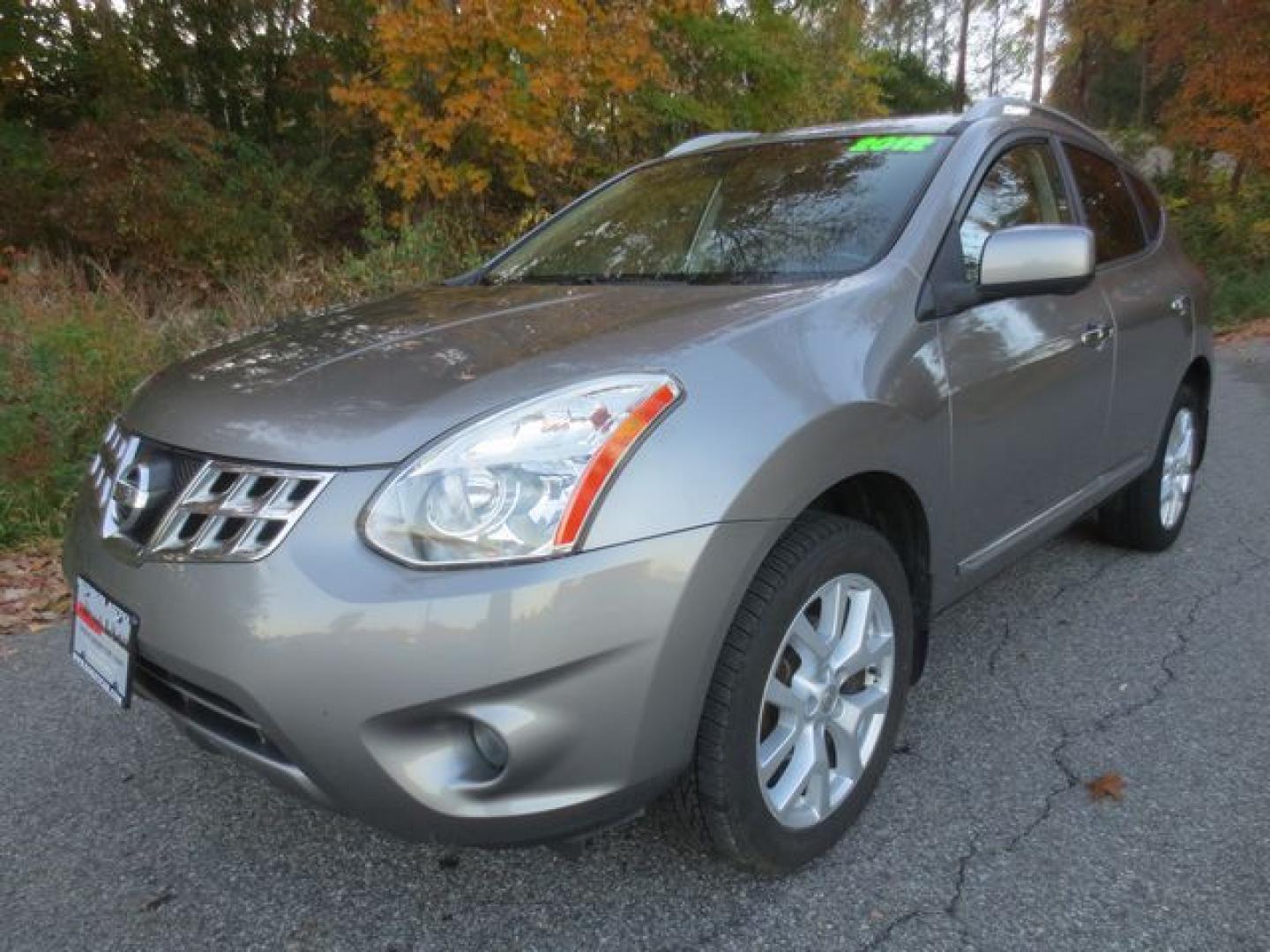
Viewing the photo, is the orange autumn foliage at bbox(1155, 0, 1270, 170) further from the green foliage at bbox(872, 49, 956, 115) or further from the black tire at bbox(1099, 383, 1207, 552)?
the green foliage at bbox(872, 49, 956, 115)

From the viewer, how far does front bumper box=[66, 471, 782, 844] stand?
4.80ft

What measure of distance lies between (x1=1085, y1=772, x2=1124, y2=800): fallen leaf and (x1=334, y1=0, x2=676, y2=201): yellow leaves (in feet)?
22.0

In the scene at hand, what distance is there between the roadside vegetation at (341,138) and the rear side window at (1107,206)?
431 centimetres

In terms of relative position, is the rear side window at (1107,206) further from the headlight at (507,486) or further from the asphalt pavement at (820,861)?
the headlight at (507,486)

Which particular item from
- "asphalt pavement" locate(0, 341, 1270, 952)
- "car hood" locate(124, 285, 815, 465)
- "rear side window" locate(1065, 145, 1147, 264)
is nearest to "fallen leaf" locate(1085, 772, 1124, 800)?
"asphalt pavement" locate(0, 341, 1270, 952)

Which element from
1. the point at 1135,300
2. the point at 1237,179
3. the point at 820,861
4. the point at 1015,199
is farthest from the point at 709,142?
the point at 1237,179

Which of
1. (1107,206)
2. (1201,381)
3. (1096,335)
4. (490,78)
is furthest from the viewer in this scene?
(490,78)

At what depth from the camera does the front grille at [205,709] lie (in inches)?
62.2

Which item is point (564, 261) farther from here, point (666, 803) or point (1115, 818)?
point (1115, 818)

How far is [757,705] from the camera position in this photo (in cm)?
172

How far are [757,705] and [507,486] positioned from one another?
1.97 ft

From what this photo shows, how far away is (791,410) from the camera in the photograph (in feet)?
5.79

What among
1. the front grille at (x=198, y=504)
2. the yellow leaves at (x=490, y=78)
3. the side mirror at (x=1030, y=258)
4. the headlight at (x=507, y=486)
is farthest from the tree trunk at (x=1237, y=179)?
the front grille at (x=198, y=504)

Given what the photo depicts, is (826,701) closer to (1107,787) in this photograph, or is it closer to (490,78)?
(1107,787)
